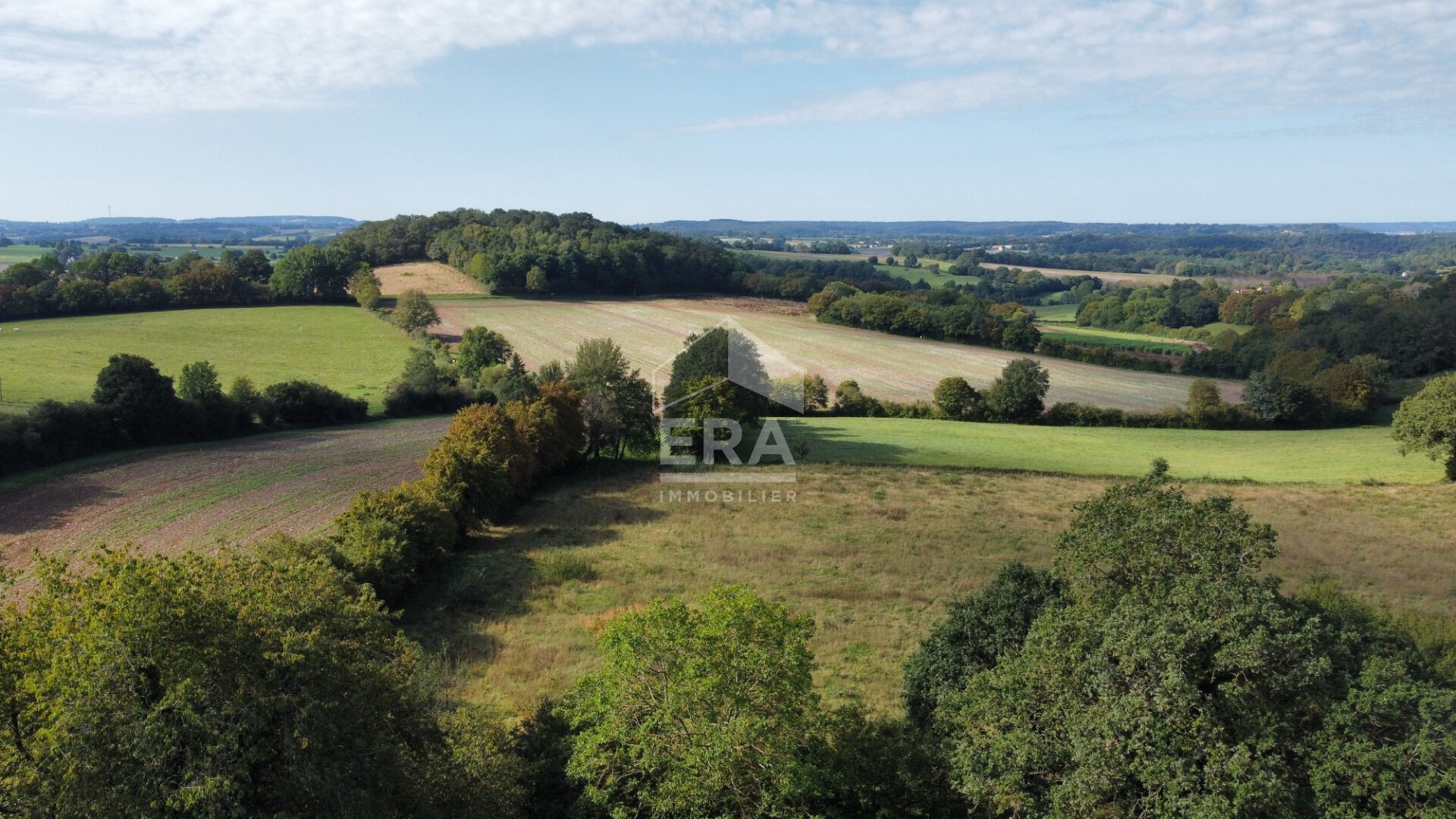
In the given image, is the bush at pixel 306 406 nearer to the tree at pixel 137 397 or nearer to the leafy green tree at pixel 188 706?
the tree at pixel 137 397

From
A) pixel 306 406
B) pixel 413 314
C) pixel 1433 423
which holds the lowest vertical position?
pixel 306 406

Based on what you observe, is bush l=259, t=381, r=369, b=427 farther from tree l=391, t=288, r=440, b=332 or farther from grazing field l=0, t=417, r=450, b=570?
tree l=391, t=288, r=440, b=332

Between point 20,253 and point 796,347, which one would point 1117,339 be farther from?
point 20,253

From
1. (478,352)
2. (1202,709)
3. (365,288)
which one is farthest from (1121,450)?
(365,288)

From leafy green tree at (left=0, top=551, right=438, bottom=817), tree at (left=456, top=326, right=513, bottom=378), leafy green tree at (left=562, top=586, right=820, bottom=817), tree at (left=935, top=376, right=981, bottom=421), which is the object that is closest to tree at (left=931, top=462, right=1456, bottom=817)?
leafy green tree at (left=562, top=586, right=820, bottom=817)

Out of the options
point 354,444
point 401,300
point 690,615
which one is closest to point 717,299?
point 401,300

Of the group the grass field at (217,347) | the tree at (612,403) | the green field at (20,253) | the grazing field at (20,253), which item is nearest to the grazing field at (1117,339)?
the tree at (612,403)
